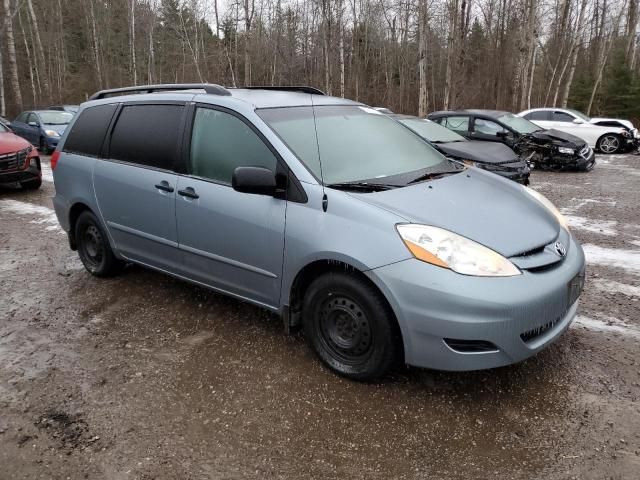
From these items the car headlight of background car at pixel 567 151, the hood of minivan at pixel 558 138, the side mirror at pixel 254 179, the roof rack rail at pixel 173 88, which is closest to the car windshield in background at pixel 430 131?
the hood of minivan at pixel 558 138

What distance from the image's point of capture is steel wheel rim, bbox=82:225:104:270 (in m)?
4.82

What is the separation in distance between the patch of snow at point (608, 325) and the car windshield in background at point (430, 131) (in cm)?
559

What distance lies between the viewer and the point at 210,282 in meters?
3.76

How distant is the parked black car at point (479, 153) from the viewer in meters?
8.38

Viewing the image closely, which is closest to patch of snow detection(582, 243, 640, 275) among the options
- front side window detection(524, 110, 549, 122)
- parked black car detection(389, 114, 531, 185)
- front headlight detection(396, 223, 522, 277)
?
parked black car detection(389, 114, 531, 185)

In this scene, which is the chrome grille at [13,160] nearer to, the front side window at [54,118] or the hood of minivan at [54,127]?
the hood of minivan at [54,127]

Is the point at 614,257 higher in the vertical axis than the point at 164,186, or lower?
lower

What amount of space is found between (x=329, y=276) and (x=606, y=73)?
35.6 metres

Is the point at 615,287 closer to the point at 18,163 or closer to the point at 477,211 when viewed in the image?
the point at 477,211

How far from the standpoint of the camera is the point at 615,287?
457 cm

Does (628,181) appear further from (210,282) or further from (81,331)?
(81,331)

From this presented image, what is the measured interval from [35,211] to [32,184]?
206 cm

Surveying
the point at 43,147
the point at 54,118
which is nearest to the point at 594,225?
the point at 43,147

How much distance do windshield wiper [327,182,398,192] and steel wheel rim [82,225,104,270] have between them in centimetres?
278
